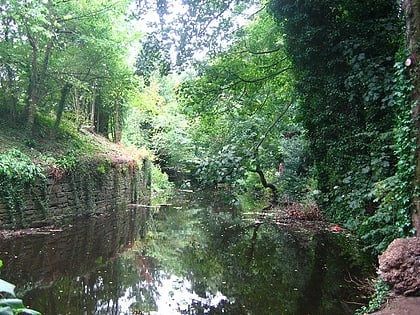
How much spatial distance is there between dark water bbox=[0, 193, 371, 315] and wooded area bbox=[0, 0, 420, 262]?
1.00 metres

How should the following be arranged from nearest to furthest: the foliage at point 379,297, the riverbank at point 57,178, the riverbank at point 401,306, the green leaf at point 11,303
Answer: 1. the green leaf at point 11,303
2. the riverbank at point 401,306
3. the foliage at point 379,297
4. the riverbank at point 57,178

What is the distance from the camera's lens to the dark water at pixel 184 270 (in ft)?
16.6

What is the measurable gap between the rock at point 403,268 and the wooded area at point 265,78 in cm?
73

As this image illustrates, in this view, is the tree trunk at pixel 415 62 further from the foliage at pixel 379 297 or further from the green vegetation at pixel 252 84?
the foliage at pixel 379 297

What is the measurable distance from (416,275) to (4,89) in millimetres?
11231

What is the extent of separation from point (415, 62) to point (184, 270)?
468cm

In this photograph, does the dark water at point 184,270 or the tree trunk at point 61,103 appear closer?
the dark water at point 184,270

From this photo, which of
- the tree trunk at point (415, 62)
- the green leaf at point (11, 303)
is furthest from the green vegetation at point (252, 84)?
the green leaf at point (11, 303)

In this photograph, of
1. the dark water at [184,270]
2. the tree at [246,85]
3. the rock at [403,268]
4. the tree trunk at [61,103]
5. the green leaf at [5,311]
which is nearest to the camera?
the green leaf at [5,311]

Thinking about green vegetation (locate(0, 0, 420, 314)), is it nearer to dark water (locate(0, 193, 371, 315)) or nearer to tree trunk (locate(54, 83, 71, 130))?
tree trunk (locate(54, 83, 71, 130))

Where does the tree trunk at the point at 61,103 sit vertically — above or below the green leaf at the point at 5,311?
above

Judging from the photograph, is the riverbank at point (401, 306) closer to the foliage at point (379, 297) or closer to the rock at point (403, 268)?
the rock at point (403, 268)

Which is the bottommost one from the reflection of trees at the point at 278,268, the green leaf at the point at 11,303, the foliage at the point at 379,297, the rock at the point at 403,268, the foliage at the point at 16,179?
the reflection of trees at the point at 278,268

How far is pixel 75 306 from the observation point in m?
4.82
